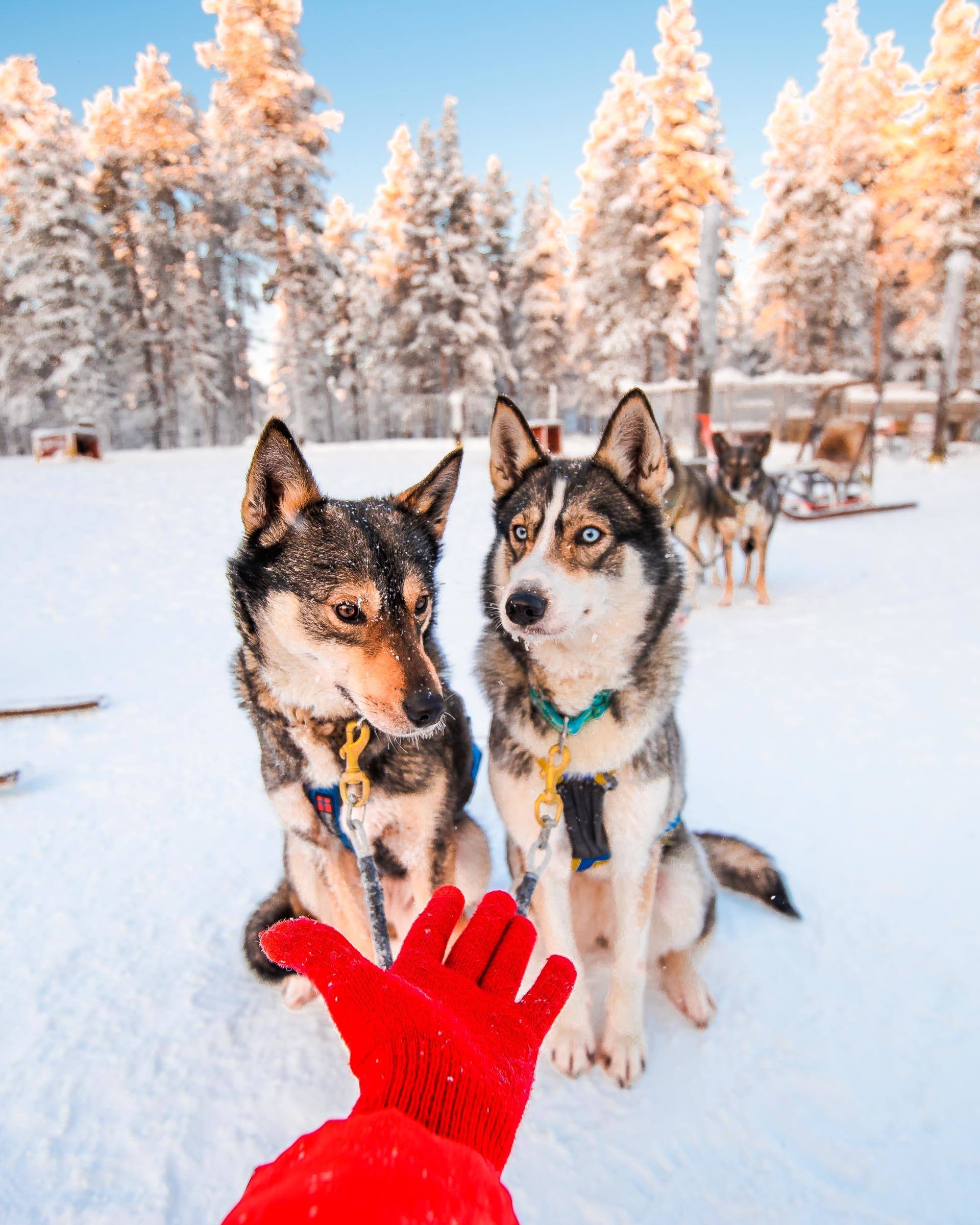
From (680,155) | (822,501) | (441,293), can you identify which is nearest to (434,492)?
(822,501)

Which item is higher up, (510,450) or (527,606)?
(510,450)

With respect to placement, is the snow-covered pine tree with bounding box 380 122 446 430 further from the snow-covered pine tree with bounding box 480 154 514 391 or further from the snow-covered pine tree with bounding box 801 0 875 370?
the snow-covered pine tree with bounding box 801 0 875 370

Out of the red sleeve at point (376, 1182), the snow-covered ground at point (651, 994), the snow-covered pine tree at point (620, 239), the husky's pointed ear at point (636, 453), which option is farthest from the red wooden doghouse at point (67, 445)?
the snow-covered pine tree at point (620, 239)

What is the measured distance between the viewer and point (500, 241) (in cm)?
2916

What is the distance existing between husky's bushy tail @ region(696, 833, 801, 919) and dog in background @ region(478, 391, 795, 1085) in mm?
331

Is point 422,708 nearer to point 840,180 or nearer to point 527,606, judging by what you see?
point 527,606

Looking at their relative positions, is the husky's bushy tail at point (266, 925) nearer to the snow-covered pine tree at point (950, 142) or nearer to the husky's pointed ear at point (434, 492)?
the husky's pointed ear at point (434, 492)

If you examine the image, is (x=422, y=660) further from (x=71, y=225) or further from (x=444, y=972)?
(x=71, y=225)

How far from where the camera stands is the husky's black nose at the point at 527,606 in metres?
1.80

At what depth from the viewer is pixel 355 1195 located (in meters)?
0.66

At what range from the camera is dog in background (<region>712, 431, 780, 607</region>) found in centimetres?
731

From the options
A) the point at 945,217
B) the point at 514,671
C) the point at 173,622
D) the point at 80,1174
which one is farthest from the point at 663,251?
the point at 80,1174

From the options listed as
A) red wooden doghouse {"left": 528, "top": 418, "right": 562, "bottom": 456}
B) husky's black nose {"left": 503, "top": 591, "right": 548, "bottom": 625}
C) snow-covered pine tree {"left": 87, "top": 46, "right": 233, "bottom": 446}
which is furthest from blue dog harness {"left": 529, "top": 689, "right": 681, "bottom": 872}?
snow-covered pine tree {"left": 87, "top": 46, "right": 233, "bottom": 446}

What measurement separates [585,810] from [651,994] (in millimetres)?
829
